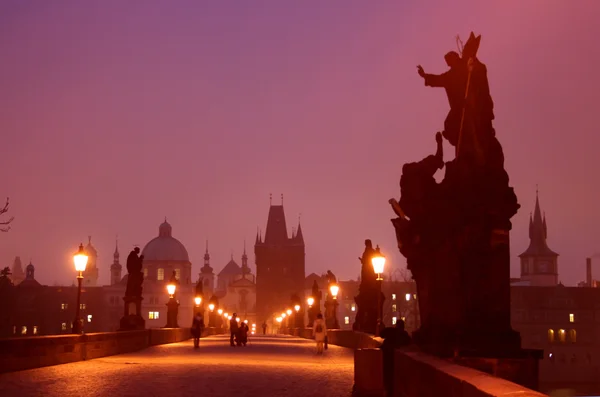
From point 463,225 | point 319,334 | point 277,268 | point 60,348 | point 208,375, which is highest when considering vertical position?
point 277,268

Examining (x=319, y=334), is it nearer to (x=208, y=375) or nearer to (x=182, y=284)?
(x=208, y=375)

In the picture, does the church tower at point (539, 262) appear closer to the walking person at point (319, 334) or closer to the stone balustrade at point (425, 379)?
the walking person at point (319, 334)

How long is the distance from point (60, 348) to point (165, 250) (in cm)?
16477

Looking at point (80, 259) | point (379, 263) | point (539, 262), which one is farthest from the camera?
point (539, 262)

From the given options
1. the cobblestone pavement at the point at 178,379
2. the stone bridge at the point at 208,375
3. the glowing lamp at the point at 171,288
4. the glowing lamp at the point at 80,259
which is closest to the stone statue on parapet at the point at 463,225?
the stone bridge at the point at 208,375

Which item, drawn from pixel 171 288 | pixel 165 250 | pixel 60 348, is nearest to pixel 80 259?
pixel 60 348

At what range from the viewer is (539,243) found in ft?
606

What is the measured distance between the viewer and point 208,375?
1877 cm

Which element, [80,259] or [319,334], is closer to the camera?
[80,259]

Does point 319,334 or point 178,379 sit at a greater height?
point 319,334

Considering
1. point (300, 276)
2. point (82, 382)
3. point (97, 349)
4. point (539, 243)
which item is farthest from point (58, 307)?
point (82, 382)

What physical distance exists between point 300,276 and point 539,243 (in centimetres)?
5231

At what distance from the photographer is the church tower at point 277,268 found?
559 ft

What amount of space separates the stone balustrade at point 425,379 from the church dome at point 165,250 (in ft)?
553
